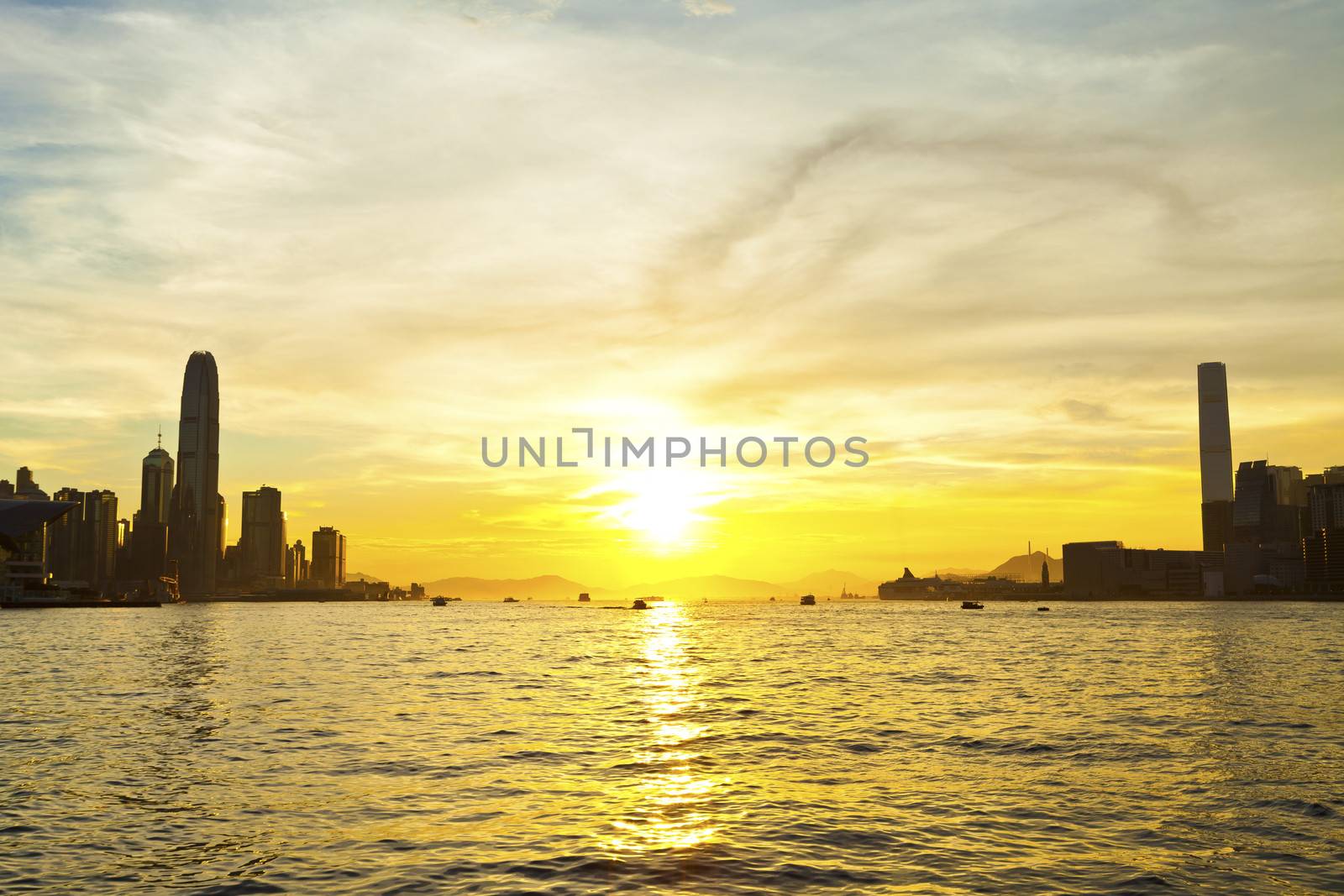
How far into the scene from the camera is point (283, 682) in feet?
220

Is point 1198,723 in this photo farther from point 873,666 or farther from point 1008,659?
point 1008,659

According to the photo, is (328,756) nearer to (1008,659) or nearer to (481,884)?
(481,884)

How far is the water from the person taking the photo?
870 inches

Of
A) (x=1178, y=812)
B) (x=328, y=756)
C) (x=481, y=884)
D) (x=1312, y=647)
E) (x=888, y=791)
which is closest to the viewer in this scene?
(x=481, y=884)

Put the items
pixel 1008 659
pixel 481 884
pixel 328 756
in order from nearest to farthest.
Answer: pixel 481 884 < pixel 328 756 < pixel 1008 659

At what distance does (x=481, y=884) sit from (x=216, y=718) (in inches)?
1271

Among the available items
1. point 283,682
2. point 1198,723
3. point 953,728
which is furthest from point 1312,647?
point 283,682

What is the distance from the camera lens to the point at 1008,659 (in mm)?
92000

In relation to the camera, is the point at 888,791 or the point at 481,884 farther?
the point at 888,791

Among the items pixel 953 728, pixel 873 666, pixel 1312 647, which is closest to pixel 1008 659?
pixel 873 666

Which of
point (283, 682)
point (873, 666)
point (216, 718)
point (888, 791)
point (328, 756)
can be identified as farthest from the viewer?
point (873, 666)

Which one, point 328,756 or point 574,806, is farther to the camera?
point 328,756

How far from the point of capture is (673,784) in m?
31.9

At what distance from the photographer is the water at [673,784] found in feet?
72.5
